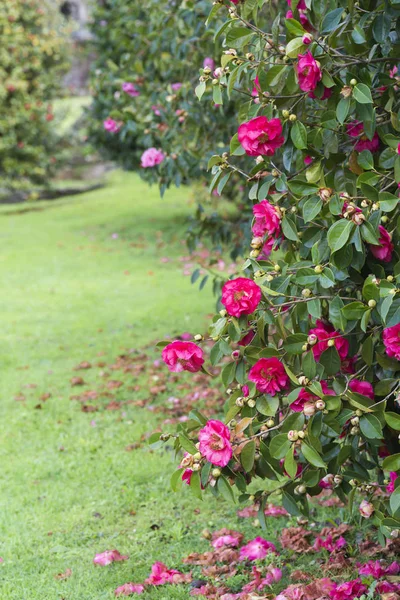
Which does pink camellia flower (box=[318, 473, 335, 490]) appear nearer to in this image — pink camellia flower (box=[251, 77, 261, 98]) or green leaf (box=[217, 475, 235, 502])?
green leaf (box=[217, 475, 235, 502])

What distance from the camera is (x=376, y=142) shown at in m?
2.68

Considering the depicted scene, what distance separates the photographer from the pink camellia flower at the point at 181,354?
2.37 metres

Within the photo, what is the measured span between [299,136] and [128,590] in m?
2.02

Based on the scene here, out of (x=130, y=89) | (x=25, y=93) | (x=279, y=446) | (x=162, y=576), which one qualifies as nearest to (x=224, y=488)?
(x=279, y=446)

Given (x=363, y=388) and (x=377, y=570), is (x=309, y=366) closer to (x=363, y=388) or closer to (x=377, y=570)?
(x=363, y=388)

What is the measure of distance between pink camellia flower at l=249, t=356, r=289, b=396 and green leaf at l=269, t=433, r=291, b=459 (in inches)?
5.8

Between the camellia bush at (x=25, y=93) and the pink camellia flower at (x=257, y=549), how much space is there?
1511 cm

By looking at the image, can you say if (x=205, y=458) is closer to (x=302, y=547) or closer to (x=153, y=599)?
(x=153, y=599)

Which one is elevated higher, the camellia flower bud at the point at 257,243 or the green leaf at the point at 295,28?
the green leaf at the point at 295,28

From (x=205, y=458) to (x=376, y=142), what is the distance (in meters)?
1.28

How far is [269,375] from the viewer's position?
236 centimetres

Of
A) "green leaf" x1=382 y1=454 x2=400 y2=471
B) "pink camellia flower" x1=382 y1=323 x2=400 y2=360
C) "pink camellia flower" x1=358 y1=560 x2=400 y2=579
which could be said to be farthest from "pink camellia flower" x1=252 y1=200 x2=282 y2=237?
"pink camellia flower" x1=358 y1=560 x2=400 y2=579

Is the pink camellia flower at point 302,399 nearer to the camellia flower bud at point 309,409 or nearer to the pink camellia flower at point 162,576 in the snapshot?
the camellia flower bud at point 309,409

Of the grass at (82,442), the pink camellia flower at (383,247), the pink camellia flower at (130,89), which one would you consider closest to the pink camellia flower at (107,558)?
the grass at (82,442)
